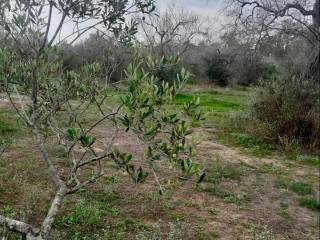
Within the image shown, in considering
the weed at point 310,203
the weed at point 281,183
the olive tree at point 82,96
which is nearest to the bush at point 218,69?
the weed at point 281,183

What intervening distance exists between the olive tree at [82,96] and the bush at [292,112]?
6.41 metres

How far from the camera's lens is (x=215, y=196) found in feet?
18.8

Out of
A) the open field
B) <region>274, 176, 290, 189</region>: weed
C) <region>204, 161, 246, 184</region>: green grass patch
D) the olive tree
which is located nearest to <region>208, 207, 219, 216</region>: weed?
the open field

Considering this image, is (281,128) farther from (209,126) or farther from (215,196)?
(215,196)

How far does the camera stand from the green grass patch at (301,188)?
624 cm

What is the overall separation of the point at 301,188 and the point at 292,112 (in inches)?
132

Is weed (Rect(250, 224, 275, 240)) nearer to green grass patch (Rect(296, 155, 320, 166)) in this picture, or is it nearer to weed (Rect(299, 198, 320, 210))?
weed (Rect(299, 198, 320, 210))

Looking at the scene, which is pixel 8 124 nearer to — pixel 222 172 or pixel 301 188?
pixel 222 172

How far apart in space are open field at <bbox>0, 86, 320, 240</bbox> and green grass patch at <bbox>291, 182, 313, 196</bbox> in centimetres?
1

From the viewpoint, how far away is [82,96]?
12.5 ft

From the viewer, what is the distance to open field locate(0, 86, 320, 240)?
4.40m

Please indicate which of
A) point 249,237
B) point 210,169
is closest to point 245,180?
point 210,169

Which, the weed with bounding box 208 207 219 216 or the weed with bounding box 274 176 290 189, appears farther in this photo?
the weed with bounding box 274 176 290 189

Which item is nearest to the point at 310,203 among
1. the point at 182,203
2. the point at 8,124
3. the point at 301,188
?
the point at 301,188
